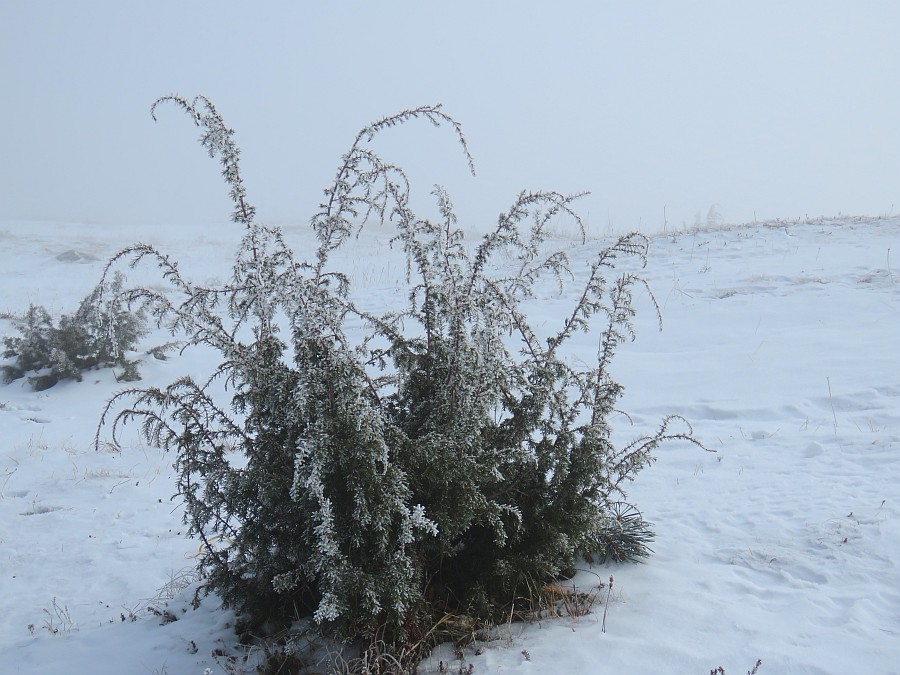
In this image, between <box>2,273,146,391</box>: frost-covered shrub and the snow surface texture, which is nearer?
the snow surface texture

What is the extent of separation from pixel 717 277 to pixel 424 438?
10775mm

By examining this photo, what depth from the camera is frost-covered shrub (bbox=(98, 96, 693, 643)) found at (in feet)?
9.11

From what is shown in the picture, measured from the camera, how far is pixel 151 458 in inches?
269

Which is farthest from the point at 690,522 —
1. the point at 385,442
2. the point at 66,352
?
the point at 66,352

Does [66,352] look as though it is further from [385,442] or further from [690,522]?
[690,522]

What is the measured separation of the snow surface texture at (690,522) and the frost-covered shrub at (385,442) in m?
0.38

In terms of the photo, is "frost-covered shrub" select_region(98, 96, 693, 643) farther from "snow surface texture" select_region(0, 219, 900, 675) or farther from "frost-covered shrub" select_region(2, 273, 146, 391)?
"frost-covered shrub" select_region(2, 273, 146, 391)

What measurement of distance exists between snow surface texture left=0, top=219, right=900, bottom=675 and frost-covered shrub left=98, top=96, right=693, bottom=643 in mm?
384

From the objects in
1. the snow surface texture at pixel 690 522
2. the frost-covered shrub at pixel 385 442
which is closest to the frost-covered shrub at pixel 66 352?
the snow surface texture at pixel 690 522

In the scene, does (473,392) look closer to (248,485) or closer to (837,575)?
(248,485)

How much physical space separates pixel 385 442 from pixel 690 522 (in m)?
2.45

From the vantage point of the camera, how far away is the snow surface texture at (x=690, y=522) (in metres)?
2.89

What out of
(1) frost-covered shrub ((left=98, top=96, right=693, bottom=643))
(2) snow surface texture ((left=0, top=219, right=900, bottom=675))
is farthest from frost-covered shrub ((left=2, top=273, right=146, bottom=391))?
(1) frost-covered shrub ((left=98, top=96, right=693, bottom=643))

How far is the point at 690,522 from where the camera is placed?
4199 mm
